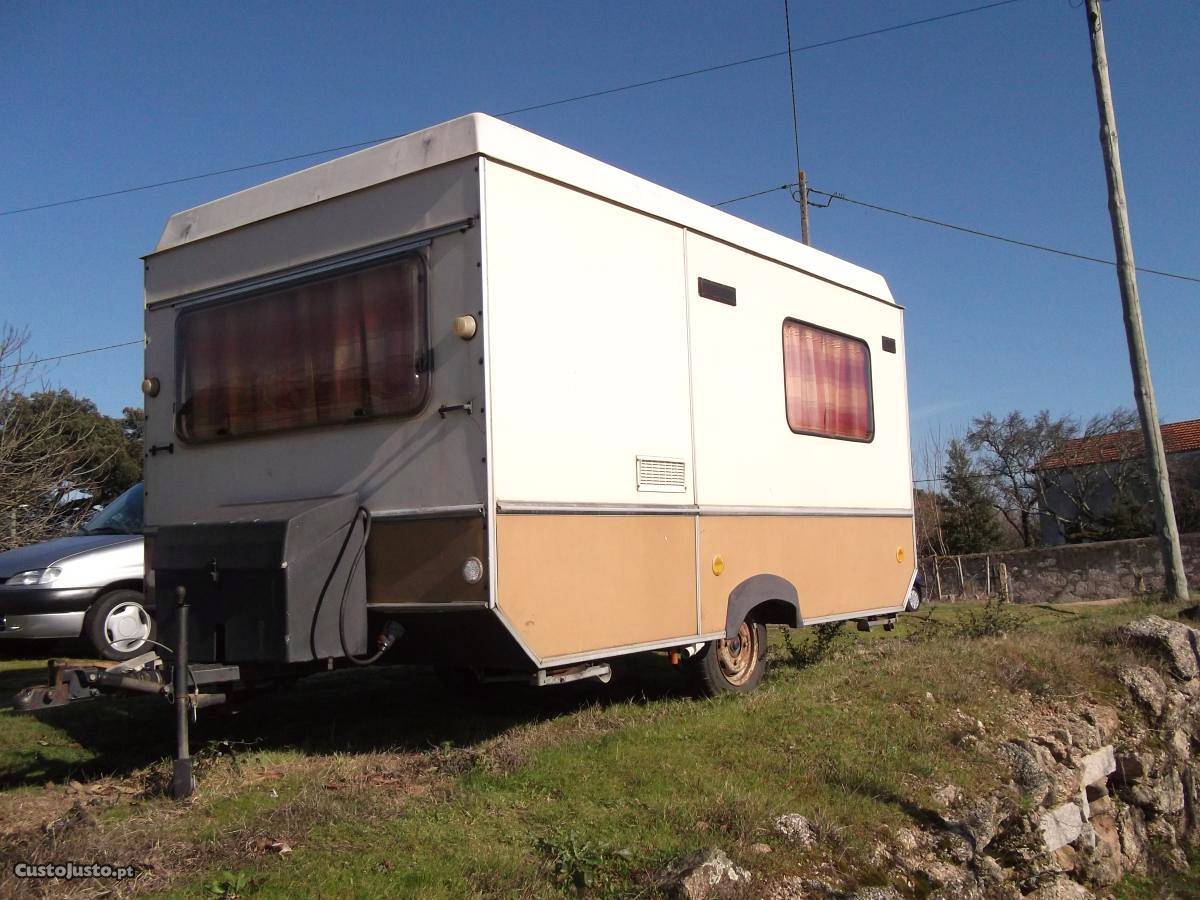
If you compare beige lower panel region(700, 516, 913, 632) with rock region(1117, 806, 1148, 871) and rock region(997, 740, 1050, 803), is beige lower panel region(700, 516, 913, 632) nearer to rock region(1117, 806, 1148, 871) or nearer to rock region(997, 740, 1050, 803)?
rock region(997, 740, 1050, 803)

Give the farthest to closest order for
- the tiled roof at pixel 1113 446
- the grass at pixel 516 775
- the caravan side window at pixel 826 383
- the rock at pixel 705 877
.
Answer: the tiled roof at pixel 1113 446 → the caravan side window at pixel 826 383 → the grass at pixel 516 775 → the rock at pixel 705 877

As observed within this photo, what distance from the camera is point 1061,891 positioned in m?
Result: 6.03

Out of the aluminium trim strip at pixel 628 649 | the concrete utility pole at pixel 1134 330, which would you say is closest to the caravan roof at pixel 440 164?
the aluminium trim strip at pixel 628 649

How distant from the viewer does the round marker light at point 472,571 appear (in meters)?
5.27

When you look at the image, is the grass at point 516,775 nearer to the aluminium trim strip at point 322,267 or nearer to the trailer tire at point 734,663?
the trailer tire at point 734,663

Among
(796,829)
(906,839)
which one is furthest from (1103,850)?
(796,829)

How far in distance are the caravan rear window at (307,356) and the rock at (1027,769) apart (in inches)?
155

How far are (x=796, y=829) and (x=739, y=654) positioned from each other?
2806mm

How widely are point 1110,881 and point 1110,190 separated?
379 inches

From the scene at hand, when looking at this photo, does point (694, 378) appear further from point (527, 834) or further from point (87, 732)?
point (87, 732)

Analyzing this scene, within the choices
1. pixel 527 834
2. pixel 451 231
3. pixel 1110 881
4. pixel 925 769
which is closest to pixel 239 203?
pixel 451 231

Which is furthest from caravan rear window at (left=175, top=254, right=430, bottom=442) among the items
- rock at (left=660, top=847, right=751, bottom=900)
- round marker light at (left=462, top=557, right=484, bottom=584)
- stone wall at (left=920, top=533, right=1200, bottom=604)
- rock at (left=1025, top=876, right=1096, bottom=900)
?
stone wall at (left=920, top=533, right=1200, bottom=604)

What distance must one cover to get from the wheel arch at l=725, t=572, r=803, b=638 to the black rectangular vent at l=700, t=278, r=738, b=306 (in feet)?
5.94

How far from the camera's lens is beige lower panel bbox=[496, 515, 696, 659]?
544cm
